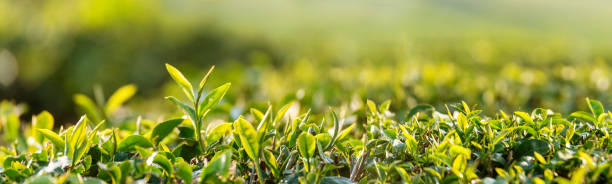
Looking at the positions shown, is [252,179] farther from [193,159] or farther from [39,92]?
[39,92]

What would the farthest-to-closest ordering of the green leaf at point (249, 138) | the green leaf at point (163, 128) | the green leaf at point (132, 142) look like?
the green leaf at point (163, 128) < the green leaf at point (132, 142) < the green leaf at point (249, 138)

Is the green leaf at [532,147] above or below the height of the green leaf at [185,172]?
below

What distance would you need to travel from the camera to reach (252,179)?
4.71 feet

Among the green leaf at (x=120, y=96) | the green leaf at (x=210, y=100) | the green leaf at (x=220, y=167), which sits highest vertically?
the green leaf at (x=210, y=100)

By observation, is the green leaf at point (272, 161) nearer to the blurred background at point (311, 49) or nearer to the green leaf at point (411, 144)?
the green leaf at point (411, 144)

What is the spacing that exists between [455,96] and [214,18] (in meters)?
6.31

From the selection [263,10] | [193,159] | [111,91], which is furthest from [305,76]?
[263,10]

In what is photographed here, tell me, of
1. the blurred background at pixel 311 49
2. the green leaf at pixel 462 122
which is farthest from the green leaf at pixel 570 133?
the blurred background at pixel 311 49

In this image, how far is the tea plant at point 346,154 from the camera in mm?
1267

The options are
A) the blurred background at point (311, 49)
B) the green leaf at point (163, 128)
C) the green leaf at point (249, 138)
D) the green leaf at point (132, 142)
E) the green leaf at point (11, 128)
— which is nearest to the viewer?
the green leaf at point (249, 138)

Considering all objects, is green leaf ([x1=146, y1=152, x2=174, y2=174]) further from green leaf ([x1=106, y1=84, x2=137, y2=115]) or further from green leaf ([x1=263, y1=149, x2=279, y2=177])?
green leaf ([x1=106, y1=84, x2=137, y2=115])

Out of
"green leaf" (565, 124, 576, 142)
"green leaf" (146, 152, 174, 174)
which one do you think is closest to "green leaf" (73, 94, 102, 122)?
"green leaf" (146, 152, 174, 174)

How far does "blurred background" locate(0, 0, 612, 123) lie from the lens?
329cm

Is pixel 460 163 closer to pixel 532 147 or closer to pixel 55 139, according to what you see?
pixel 532 147
